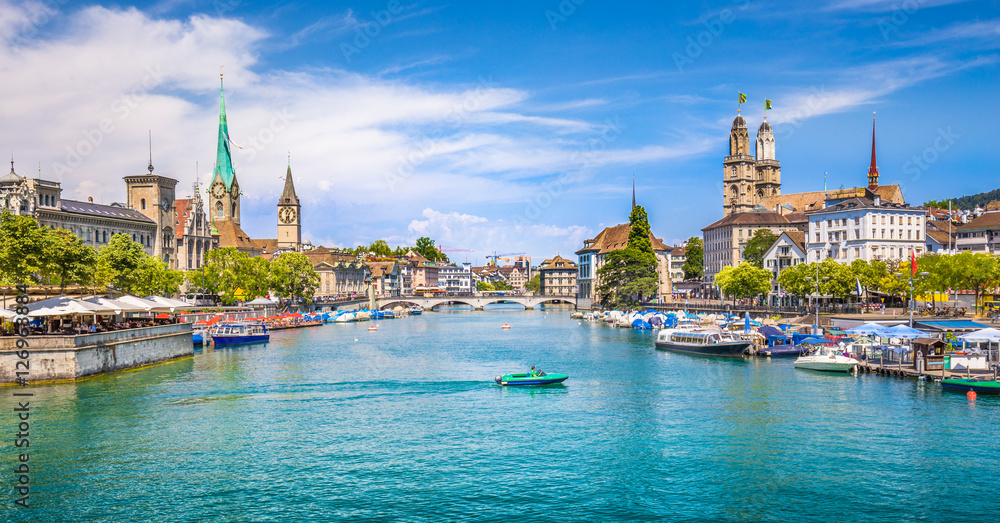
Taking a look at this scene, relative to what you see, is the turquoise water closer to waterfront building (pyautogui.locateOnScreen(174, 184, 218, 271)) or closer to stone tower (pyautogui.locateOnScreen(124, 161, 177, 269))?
stone tower (pyautogui.locateOnScreen(124, 161, 177, 269))

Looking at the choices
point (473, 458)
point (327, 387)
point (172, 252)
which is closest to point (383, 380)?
point (327, 387)

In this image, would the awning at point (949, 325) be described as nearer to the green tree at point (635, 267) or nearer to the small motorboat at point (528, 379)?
the small motorboat at point (528, 379)

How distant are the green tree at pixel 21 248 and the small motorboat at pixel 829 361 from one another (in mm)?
55113

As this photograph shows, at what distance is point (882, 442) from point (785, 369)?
1000 inches

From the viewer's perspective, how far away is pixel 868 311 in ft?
309

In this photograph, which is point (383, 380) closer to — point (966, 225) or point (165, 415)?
point (165, 415)

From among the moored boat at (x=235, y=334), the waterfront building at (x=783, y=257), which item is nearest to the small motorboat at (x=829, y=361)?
the moored boat at (x=235, y=334)

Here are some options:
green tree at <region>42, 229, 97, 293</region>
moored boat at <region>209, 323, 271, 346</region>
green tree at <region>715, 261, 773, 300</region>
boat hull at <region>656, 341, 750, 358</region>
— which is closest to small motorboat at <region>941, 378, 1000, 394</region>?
boat hull at <region>656, 341, 750, 358</region>

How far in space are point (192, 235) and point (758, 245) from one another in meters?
105

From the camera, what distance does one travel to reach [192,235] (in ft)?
463

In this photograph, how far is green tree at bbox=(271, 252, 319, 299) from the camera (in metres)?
128

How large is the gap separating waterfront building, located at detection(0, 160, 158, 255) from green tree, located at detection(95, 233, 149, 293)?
1756 centimetres

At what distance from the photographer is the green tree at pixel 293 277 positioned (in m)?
128

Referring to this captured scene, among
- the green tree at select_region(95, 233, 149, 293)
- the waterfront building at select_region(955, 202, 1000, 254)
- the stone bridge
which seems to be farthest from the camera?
the stone bridge
